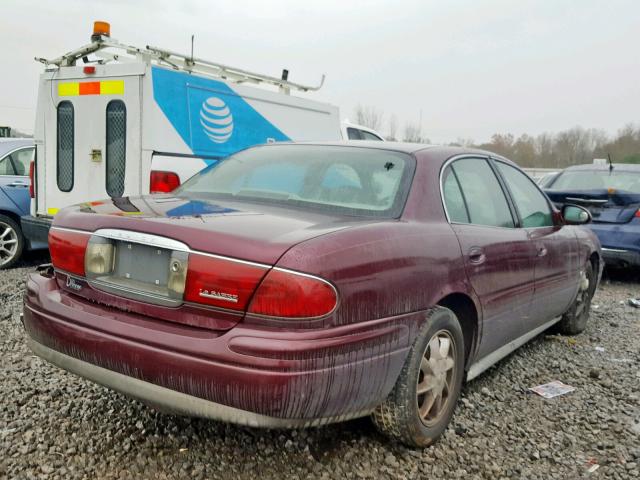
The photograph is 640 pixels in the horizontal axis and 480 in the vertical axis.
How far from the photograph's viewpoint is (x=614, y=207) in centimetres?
739

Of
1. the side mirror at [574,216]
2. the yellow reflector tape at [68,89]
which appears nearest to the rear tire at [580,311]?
the side mirror at [574,216]

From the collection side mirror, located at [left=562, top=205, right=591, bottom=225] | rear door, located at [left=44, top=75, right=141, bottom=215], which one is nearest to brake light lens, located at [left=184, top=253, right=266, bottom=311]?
side mirror, located at [left=562, top=205, right=591, bottom=225]

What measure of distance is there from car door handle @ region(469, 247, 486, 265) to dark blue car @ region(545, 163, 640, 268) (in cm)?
492

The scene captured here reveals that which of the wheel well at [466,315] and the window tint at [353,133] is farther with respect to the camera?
the window tint at [353,133]

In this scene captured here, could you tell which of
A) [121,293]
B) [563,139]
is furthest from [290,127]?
[563,139]

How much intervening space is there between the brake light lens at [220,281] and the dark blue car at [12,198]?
5.61 meters

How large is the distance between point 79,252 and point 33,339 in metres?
0.50

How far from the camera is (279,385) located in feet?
6.70

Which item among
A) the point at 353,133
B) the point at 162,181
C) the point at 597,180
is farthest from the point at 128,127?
the point at 597,180

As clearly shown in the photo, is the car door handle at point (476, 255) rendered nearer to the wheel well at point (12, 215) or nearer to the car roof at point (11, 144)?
the wheel well at point (12, 215)

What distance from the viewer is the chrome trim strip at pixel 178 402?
2.10 meters

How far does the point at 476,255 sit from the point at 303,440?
49.5 inches

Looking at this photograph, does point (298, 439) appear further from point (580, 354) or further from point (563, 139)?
point (563, 139)

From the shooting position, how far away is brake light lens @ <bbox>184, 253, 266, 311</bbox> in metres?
2.11
